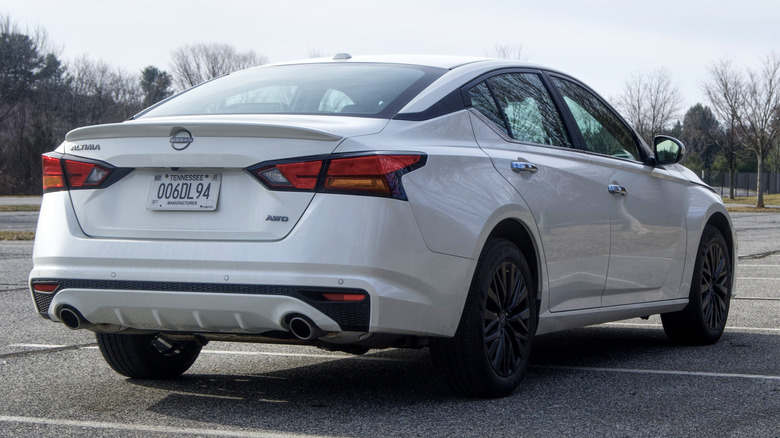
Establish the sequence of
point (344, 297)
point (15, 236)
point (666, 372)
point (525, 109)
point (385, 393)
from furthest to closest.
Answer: point (15, 236) < point (666, 372) < point (525, 109) < point (385, 393) < point (344, 297)

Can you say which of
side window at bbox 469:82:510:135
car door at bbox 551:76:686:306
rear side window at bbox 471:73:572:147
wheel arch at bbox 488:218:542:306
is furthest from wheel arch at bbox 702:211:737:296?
side window at bbox 469:82:510:135

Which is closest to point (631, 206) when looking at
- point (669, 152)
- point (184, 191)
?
point (669, 152)

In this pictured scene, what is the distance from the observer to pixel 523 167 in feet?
16.6

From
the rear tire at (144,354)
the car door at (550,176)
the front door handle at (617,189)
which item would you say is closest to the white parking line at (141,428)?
the rear tire at (144,354)

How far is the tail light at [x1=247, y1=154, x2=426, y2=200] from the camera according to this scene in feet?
13.5

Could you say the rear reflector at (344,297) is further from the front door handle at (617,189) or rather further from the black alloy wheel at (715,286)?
the black alloy wheel at (715,286)

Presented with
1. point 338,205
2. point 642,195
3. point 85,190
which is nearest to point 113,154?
point 85,190

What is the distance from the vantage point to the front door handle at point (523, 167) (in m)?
5.00

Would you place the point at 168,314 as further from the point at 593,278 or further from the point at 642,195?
the point at 642,195

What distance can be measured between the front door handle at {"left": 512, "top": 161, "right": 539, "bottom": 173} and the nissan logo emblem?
5.21ft

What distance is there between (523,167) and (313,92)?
109 centimetres

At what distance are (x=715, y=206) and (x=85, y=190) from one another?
4464 millimetres

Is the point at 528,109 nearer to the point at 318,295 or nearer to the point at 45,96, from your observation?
the point at 318,295

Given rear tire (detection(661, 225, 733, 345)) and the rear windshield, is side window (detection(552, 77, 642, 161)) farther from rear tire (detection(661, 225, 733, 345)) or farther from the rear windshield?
the rear windshield
